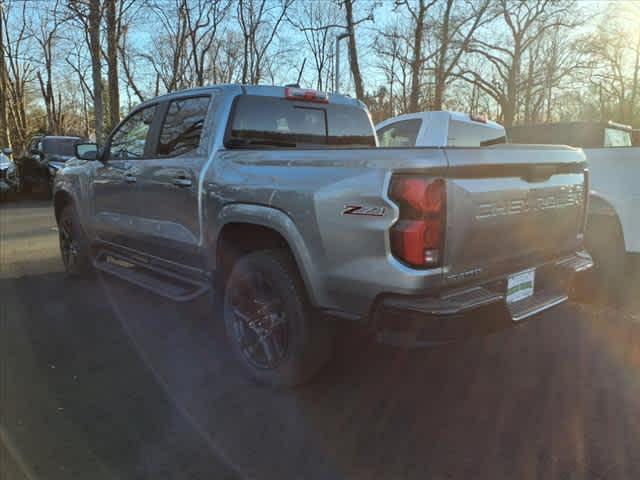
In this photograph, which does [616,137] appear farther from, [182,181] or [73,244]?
[73,244]

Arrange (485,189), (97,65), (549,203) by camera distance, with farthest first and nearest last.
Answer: (97,65) < (549,203) < (485,189)

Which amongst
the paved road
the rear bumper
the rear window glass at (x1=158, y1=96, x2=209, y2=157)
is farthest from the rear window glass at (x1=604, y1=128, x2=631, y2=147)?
the rear window glass at (x1=158, y1=96, x2=209, y2=157)

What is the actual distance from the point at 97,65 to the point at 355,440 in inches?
675

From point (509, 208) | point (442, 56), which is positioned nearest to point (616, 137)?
point (509, 208)

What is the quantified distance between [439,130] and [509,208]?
433 centimetres

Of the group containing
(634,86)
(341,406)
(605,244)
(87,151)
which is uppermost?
(634,86)

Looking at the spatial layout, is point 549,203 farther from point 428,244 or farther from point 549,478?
point 549,478

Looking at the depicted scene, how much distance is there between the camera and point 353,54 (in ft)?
64.0

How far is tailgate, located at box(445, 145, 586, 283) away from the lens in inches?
96.6

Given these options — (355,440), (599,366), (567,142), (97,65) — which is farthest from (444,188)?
(97,65)

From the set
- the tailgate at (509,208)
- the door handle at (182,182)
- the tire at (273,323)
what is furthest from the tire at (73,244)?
Result: the tailgate at (509,208)

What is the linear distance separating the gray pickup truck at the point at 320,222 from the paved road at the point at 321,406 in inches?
15.5

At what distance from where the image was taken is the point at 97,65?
1645 centimetres

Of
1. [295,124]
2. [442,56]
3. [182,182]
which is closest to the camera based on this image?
[182,182]
